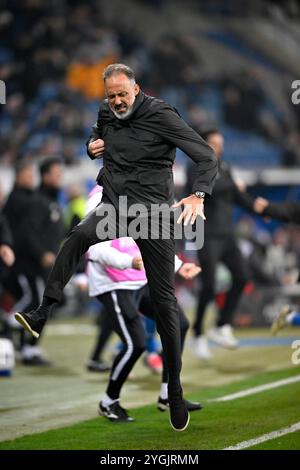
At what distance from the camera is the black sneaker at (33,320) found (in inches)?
267

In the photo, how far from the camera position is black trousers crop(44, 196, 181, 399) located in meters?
6.86

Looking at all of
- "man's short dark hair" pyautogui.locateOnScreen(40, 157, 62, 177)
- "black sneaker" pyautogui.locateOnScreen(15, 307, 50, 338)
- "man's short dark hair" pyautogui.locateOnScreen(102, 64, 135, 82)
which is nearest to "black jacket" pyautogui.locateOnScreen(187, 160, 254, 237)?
"man's short dark hair" pyautogui.locateOnScreen(40, 157, 62, 177)

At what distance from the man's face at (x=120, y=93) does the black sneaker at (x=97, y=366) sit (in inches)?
191

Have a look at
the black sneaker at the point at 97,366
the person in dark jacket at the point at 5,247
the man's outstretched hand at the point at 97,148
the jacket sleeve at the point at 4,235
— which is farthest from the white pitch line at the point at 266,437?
the jacket sleeve at the point at 4,235

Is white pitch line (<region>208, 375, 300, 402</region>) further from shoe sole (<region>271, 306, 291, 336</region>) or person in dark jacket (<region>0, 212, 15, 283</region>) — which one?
person in dark jacket (<region>0, 212, 15, 283</region>)

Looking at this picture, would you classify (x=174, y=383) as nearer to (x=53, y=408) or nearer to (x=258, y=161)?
(x=53, y=408)

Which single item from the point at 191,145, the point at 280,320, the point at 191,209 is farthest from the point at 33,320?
the point at 280,320

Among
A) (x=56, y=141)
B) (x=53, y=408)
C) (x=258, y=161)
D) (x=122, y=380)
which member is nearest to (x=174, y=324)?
(x=122, y=380)

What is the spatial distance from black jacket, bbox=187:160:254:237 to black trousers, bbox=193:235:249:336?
107 mm

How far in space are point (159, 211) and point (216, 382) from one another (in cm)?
358

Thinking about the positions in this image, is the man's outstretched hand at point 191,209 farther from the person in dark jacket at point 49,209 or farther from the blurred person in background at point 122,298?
the person in dark jacket at point 49,209

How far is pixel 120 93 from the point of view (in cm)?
675

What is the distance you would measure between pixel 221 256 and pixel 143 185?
16.8ft

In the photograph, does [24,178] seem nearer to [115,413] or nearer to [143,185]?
[115,413]
